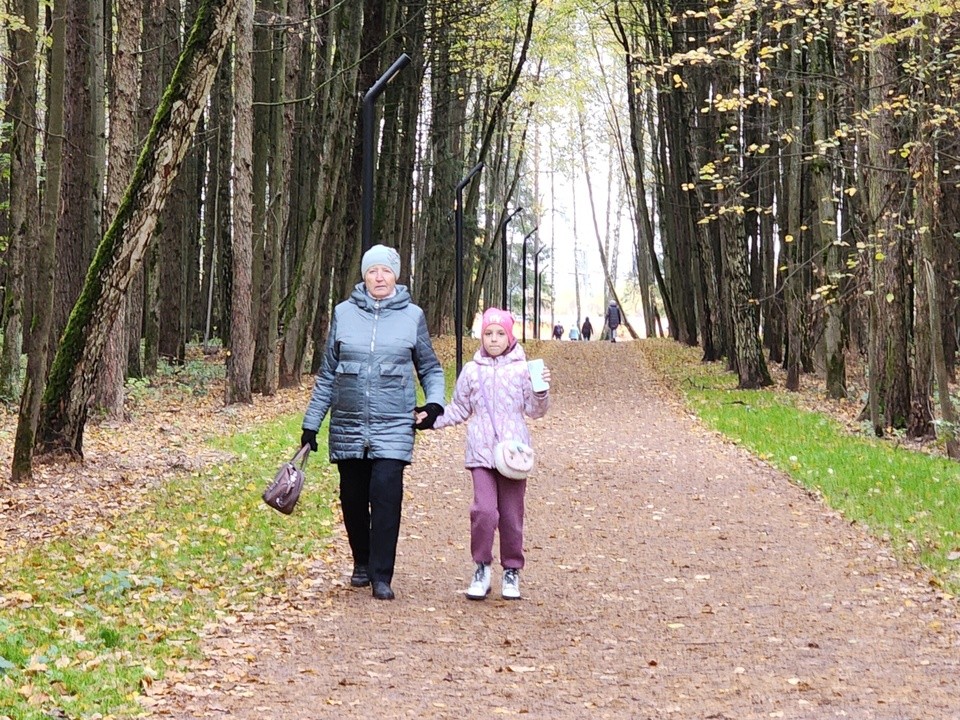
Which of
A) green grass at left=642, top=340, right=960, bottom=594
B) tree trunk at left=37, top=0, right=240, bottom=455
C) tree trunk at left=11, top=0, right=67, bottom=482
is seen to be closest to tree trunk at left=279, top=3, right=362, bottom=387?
green grass at left=642, top=340, right=960, bottom=594

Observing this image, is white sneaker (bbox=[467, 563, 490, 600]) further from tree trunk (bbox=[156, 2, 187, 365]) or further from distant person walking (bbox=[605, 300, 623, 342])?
distant person walking (bbox=[605, 300, 623, 342])

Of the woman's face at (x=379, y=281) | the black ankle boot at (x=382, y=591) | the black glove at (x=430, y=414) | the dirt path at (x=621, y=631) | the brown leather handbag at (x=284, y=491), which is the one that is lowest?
the dirt path at (x=621, y=631)

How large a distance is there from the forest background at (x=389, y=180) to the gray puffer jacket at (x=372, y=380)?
4.60m

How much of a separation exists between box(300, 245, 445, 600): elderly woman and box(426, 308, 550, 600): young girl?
279 mm

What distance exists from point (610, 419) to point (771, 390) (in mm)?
5011

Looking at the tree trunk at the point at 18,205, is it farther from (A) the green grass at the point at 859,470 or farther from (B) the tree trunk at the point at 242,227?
(A) the green grass at the point at 859,470

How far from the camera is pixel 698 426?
1955cm

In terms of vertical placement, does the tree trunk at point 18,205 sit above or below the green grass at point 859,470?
above

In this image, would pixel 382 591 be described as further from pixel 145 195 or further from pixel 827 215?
pixel 827 215

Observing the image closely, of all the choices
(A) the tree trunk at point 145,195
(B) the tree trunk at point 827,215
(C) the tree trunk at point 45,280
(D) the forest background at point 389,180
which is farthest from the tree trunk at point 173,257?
(C) the tree trunk at point 45,280

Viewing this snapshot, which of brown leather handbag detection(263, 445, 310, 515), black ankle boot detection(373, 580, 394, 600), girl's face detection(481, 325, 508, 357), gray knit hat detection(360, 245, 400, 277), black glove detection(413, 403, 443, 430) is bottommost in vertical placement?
black ankle boot detection(373, 580, 394, 600)

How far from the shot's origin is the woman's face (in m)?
7.38

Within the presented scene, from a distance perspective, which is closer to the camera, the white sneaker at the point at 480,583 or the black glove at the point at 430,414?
the black glove at the point at 430,414

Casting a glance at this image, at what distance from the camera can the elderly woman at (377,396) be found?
23.9 ft
